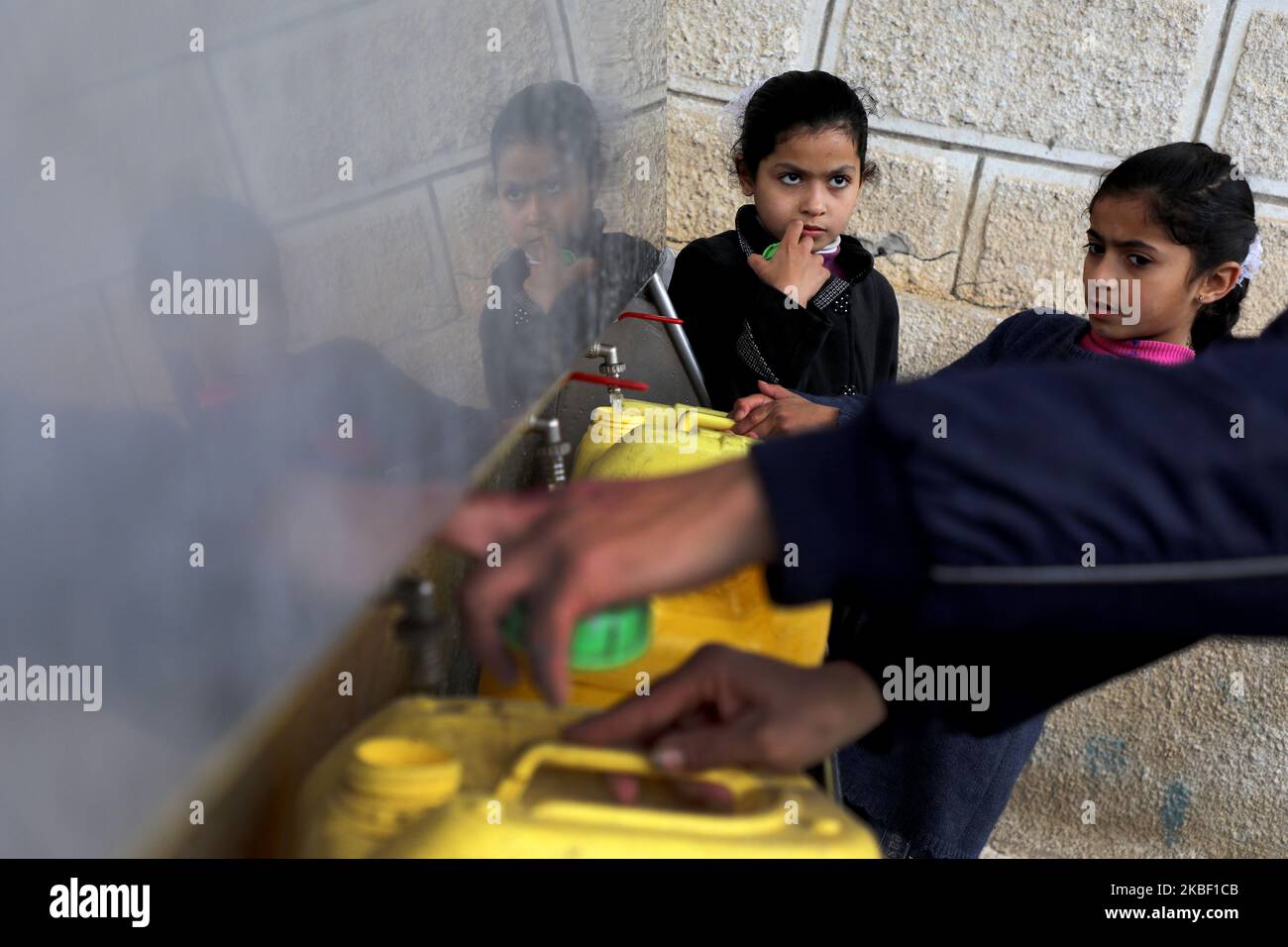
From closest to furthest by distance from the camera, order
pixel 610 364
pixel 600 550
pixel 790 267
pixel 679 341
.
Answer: pixel 600 550 < pixel 610 364 < pixel 679 341 < pixel 790 267

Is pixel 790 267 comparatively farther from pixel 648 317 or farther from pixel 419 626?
pixel 419 626

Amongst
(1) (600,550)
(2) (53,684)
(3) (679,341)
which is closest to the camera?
(2) (53,684)

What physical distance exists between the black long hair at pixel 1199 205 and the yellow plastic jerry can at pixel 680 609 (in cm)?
78

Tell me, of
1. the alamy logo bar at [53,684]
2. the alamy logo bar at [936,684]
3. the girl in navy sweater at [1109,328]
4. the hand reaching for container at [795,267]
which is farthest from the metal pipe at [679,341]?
the alamy logo bar at [53,684]

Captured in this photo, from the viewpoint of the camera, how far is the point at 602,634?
1.69ft

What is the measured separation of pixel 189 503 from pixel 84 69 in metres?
0.16

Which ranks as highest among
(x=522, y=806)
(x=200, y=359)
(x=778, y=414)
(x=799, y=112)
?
(x=799, y=112)

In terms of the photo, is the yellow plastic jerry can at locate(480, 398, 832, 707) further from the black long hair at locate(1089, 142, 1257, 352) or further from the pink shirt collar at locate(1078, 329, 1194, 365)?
the black long hair at locate(1089, 142, 1257, 352)

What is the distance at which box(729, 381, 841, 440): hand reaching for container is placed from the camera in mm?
1285

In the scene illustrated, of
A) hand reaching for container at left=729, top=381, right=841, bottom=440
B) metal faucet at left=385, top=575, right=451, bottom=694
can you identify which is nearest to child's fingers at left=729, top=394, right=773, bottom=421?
hand reaching for container at left=729, top=381, right=841, bottom=440

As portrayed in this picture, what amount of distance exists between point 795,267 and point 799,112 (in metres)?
0.28

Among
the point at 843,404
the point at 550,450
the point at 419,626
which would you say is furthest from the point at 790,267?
the point at 419,626

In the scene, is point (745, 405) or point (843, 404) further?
point (843, 404)
